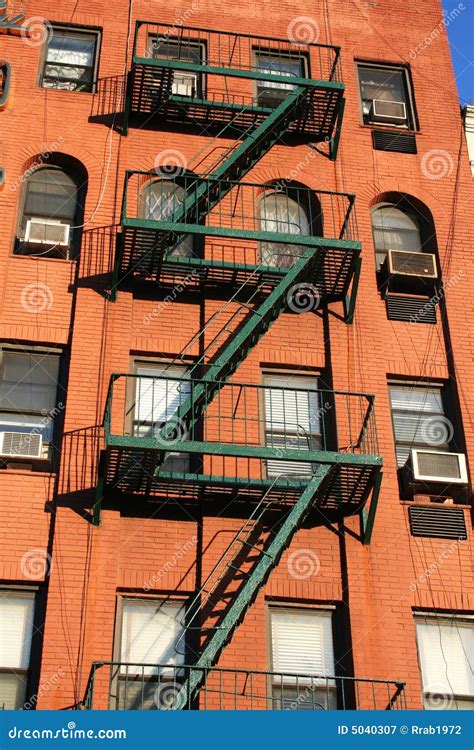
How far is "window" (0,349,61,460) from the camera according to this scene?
565 inches

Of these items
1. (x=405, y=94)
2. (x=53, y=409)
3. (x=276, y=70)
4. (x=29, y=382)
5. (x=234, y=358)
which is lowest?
(x=53, y=409)

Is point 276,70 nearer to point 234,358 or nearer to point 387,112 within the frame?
point 387,112

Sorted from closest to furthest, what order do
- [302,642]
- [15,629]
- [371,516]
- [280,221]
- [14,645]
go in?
[14,645], [15,629], [302,642], [371,516], [280,221]

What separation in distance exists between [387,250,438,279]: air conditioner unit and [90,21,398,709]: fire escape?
0.80m

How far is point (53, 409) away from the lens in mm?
15078

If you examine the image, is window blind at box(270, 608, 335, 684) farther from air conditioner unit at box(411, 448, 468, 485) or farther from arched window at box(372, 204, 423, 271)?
arched window at box(372, 204, 423, 271)

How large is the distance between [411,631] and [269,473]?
2.87 metres

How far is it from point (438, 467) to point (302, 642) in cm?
320

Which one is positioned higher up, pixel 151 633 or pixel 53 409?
pixel 53 409

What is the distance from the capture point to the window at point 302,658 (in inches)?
519

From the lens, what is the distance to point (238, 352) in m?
15.4

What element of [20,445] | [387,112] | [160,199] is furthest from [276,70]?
[20,445]

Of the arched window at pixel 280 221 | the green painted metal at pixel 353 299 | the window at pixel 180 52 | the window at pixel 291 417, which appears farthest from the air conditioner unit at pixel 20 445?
the window at pixel 180 52

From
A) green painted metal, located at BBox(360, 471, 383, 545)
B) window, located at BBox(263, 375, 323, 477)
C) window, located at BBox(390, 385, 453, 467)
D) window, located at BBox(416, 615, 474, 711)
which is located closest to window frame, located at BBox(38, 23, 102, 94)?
window, located at BBox(263, 375, 323, 477)
